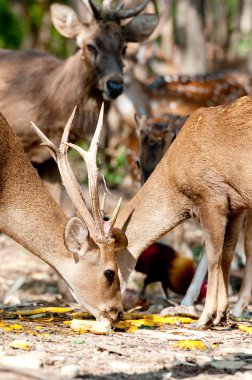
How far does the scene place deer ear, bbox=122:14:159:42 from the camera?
1062cm

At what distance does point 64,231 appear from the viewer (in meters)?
7.39

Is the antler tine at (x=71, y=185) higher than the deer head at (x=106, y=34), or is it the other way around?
the deer head at (x=106, y=34)

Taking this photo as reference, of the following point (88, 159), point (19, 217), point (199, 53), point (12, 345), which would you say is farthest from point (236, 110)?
point (199, 53)

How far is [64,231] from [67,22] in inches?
151

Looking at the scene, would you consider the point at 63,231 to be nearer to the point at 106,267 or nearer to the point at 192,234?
the point at 106,267

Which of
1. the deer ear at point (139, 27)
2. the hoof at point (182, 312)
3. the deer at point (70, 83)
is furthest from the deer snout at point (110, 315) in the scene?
the deer ear at point (139, 27)

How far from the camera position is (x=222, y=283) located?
26.2ft

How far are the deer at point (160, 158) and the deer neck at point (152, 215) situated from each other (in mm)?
909

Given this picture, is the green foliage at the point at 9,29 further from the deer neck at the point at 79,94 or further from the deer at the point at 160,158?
the deer neck at the point at 79,94

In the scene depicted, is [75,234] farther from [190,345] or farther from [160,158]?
[160,158]

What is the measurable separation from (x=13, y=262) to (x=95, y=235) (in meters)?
5.59

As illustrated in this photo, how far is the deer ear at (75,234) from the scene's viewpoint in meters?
7.37

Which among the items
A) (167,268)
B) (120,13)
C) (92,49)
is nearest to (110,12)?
(120,13)

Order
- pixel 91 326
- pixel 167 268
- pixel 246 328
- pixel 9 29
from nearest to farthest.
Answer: pixel 91 326 < pixel 246 328 < pixel 167 268 < pixel 9 29
